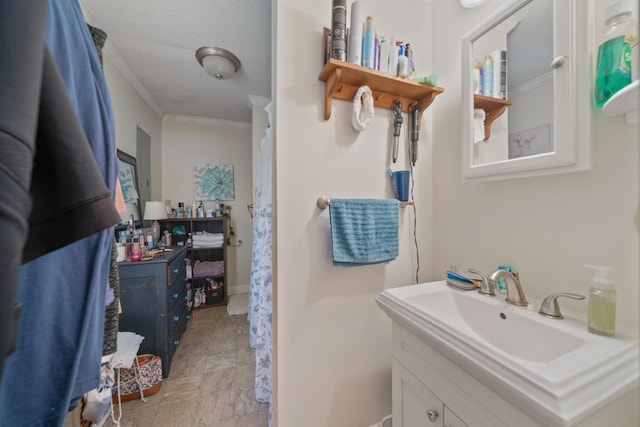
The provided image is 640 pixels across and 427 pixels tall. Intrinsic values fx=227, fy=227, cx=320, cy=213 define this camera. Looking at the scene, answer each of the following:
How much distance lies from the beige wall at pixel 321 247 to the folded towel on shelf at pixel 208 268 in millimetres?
2088

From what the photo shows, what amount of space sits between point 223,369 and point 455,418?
168 cm

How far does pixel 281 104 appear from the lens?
37.9 inches

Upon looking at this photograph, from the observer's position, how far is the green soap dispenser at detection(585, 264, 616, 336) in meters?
0.57

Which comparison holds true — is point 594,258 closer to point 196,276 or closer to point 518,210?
point 518,210

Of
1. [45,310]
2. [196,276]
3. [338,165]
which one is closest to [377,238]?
[338,165]

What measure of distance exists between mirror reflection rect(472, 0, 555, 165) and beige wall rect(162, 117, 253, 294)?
280 centimetres

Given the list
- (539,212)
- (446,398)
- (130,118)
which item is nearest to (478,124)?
(539,212)

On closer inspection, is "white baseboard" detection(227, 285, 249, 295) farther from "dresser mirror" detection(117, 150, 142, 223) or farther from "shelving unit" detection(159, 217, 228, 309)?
"dresser mirror" detection(117, 150, 142, 223)

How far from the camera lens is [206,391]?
1509 millimetres

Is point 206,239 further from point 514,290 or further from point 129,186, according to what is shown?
point 514,290

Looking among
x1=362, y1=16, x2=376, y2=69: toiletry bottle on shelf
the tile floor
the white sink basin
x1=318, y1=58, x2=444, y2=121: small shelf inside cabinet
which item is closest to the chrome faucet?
the white sink basin

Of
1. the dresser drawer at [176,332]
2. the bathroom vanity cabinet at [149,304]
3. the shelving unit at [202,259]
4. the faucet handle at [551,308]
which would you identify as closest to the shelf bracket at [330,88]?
the faucet handle at [551,308]

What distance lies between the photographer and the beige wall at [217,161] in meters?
2.92

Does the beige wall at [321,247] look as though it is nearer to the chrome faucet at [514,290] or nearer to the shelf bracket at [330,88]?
the shelf bracket at [330,88]
